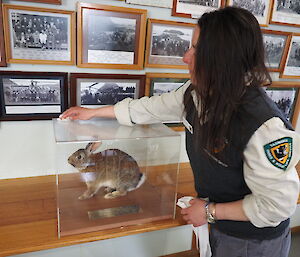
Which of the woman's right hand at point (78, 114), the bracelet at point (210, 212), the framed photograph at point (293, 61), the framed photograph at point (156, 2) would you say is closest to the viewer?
the bracelet at point (210, 212)

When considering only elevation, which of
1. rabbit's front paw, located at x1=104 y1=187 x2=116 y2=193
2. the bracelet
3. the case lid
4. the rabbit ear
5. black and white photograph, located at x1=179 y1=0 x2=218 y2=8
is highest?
Answer: black and white photograph, located at x1=179 y1=0 x2=218 y2=8

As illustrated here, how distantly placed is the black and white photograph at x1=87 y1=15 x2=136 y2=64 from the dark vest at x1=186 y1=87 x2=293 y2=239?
1.61 feet

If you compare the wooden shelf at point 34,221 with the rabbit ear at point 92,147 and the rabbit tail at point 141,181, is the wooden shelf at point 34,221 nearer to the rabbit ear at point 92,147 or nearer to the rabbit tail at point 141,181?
the rabbit tail at point 141,181

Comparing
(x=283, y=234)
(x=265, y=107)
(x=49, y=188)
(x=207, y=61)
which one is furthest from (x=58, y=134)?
(x=283, y=234)

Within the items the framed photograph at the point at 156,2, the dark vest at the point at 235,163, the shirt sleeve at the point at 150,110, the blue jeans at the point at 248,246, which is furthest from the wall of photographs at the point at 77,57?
the blue jeans at the point at 248,246

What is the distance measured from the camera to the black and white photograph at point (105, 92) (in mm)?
1239

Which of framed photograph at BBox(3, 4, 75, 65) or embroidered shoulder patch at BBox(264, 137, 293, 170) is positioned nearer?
embroidered shoulder patch at BBox(264, 137, 293, 170)

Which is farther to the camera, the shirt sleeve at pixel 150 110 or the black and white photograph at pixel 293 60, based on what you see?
the black and white photograph at pixel 293 60

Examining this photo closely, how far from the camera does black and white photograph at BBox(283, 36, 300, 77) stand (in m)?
1.57

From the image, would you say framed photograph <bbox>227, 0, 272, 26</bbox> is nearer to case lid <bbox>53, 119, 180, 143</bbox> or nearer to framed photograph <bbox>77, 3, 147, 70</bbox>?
framed photograph <bbox>77, 3, 147, 70</bbox>

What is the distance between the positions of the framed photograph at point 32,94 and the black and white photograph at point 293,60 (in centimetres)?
121

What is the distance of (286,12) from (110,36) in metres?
0.95

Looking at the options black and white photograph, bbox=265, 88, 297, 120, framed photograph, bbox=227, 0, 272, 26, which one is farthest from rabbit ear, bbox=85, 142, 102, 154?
black and white photograph, bbox=265, 88, 297, 120

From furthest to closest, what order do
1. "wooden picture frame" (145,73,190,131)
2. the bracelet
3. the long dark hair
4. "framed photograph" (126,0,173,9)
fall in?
"wooden picture frame" (145,73,190,131), "framed photograph" (126,0,173,9), the bracelet, the long dark hair
